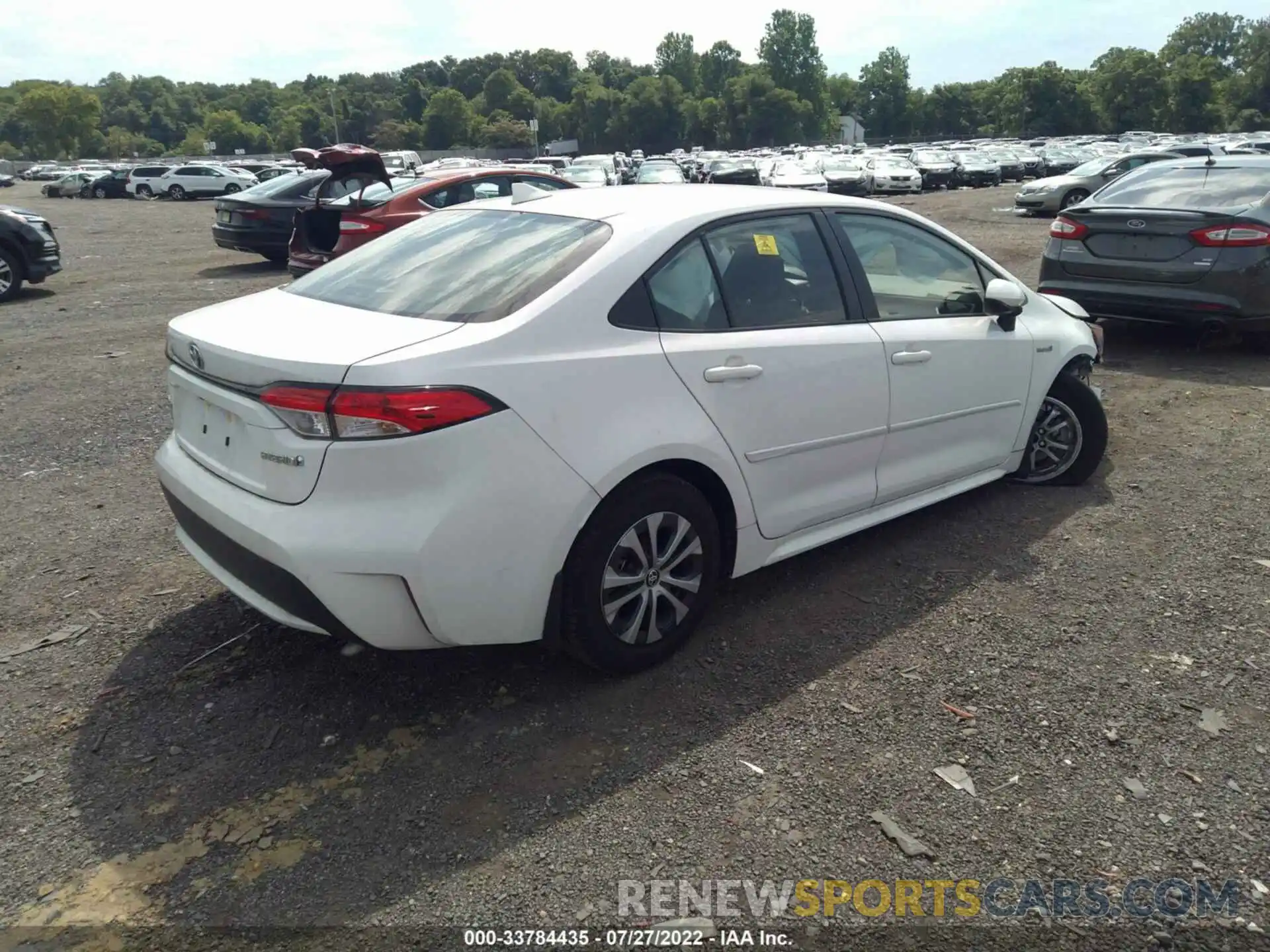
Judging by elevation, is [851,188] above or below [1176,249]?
below

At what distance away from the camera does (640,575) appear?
3332 millimetres

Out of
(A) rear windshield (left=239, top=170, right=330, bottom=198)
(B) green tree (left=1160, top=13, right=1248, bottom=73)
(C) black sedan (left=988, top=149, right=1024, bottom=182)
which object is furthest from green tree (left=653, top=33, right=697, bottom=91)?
(A) rear windshield (left=239, top=170, right=330, bottom=198)

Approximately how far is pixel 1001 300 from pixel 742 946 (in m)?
3.23

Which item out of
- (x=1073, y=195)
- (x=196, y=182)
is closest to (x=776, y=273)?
(x=1073, y=195)

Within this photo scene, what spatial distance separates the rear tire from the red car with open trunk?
3809mm

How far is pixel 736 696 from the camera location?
3328 millimetres

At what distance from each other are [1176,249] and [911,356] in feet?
15.5

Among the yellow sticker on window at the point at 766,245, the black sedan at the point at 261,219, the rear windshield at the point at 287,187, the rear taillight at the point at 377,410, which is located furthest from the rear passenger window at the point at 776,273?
the rear windshield at the point at 287,187

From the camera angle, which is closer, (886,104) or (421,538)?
(421,538)

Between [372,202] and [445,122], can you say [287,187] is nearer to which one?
[372,202]

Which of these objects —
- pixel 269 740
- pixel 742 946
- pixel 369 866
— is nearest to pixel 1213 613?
pixel 742 946

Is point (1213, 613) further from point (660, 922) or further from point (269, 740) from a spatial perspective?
point (269, 740)

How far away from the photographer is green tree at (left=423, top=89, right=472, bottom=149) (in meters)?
144

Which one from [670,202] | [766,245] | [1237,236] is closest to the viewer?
[670,202]
